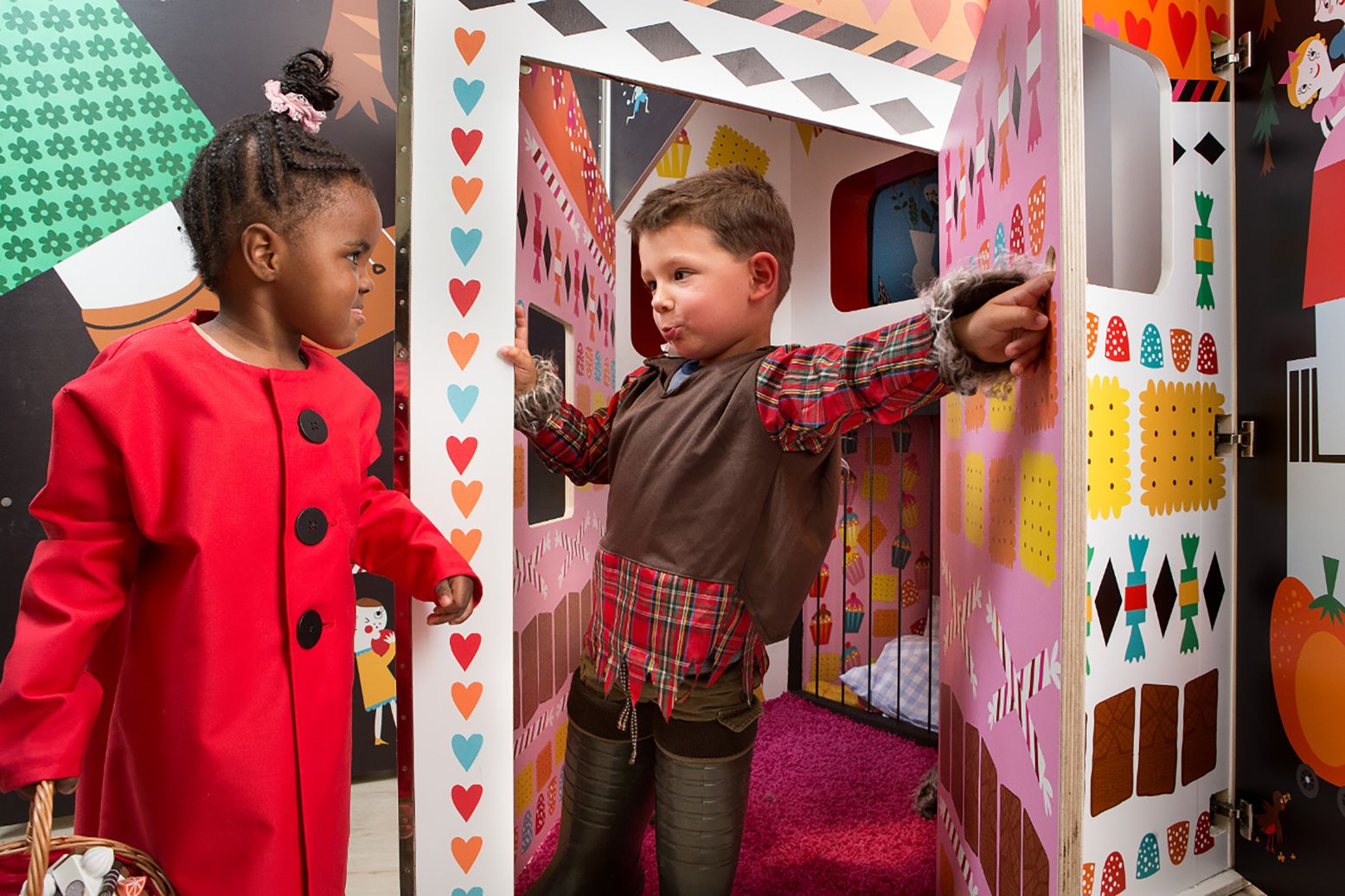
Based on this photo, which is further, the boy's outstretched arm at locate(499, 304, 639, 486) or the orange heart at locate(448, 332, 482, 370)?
the boy's outstretched arm at locate(499, 304, 639, 486)

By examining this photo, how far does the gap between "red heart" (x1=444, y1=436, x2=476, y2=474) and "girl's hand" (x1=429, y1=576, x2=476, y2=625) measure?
14cm

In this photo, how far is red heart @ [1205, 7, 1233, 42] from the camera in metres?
1.30

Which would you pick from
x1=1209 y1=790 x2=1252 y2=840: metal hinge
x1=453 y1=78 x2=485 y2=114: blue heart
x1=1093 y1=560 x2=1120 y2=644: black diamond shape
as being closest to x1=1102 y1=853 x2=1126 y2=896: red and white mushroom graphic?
x1=1209 y1=790 x2=1252 y2=840: metal hinge

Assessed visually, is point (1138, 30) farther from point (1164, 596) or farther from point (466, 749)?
point (466, 749)

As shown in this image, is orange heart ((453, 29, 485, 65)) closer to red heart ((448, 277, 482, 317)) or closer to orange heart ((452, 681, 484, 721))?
red heart ((448, 277, 482, 317))

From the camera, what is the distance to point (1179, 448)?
4.13ft

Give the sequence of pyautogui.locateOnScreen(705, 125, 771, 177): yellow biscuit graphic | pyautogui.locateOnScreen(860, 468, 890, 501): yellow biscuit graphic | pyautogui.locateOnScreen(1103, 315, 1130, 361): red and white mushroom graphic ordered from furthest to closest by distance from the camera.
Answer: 1. pyautogui.locateOnScreen(860, 468, 890, 501): yellow biscuit graphic
2. pyautogui.locateOnScreen(705, 125, 771, 177): yellow biscuit graphic
3. pyautogui.locateOnScreen(1103, 315, 1130, 361): red and white mushroom graphic

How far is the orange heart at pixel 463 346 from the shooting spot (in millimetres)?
908

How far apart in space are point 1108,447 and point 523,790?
1135mm

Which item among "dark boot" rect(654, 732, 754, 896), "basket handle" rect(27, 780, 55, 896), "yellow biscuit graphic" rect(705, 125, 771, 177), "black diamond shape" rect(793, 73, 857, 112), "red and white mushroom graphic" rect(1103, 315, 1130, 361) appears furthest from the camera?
"yellow biscuit graphic" rect(705, 125, 771, 177)

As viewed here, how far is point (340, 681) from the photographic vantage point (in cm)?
81

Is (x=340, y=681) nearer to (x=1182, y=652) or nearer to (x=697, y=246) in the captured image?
(x=697, y=246)

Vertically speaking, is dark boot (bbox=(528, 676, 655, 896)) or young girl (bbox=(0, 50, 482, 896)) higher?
young girl (bbox=(0, 50, 482, 896))

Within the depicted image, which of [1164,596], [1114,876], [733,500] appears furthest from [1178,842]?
[733,500]
